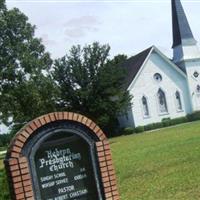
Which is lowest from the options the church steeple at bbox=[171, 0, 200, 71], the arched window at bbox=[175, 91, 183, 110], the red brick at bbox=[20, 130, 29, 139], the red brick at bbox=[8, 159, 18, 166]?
the red brick at bbox=[8, 159, 18, 166]

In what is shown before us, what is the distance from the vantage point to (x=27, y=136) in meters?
9.05

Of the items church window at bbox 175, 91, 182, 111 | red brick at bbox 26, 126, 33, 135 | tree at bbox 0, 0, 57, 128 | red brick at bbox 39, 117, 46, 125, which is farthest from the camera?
church window at bbox 175, 91, 182, 111

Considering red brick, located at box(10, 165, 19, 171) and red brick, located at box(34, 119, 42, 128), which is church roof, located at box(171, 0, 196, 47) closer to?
red brick, located at box(34, 119, 42, 128)

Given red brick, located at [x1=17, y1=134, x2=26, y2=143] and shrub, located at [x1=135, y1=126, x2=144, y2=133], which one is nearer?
red brick, located at [x1=17, y1=134, x2=26, y2=143]

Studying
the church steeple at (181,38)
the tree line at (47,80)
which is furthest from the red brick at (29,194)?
the church steeple at (181,38)

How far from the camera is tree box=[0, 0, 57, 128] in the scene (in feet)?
127

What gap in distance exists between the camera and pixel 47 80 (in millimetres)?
40344

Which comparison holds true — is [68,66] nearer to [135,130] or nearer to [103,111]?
[103,111]

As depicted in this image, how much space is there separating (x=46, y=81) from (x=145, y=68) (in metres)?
21.5

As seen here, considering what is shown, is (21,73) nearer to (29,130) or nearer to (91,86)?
(91,86)

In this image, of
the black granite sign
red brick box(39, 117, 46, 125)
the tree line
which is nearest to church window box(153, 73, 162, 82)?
the tree line

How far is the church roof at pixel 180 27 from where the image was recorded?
6544 cm

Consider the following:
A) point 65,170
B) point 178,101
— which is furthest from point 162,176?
point 178,101

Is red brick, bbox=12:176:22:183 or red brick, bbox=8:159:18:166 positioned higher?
red brick, bbox=8:159:18:166
